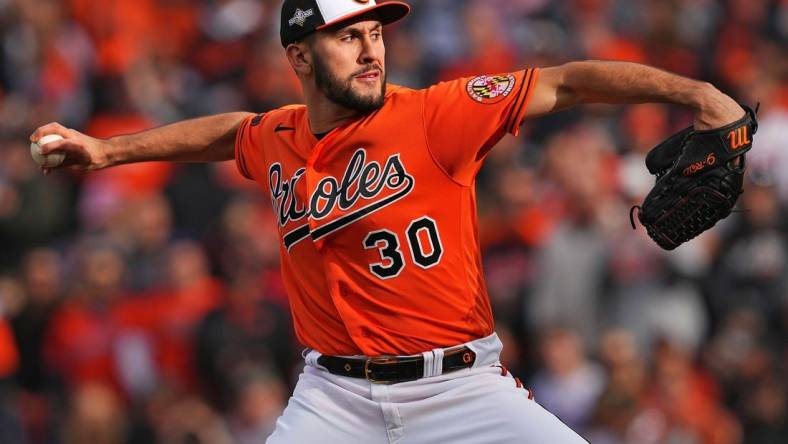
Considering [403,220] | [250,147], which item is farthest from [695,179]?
[250,147]

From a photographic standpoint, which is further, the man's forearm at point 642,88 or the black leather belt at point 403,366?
the black leather belt at point 403,366

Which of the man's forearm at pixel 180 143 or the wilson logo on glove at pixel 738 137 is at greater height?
the man's forearm at pixel 180 143

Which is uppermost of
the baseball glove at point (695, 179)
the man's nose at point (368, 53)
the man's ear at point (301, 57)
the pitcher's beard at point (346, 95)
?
the man's ear at point (301, 57)

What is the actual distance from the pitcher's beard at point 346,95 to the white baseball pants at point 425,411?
101 centimetres

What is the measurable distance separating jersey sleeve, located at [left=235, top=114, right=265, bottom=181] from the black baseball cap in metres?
0.42

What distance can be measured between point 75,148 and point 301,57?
1.00 meters

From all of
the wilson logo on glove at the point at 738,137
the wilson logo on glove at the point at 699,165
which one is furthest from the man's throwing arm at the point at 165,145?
the wilson logo on glove at the point at 738,137

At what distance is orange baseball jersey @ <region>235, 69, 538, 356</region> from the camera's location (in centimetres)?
508

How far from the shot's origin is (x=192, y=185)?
10281 millimetres

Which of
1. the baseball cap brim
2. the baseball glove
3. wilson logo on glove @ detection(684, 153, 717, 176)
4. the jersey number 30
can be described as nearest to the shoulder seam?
the jersey number 30

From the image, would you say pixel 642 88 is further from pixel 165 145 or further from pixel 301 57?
pixel 165 145

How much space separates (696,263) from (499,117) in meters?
4.81

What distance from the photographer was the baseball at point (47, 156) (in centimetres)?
544

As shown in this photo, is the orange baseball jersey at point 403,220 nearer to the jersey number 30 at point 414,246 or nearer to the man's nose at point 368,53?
the jersey number 30 at point 414,246
